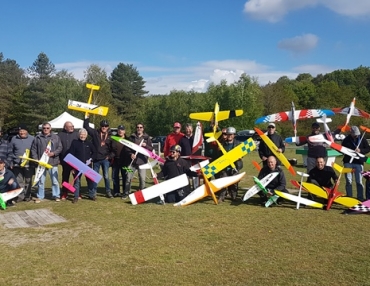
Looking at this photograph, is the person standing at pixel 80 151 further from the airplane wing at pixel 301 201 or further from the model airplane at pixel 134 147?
the airplane wing at pixel 301 201

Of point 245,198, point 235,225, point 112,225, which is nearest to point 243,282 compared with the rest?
point 235,225

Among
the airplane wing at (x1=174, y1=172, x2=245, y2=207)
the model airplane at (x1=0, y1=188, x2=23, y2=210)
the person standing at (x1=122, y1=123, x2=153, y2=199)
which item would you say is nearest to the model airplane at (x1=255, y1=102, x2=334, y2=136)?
the airplane wing at (x1=174, y1=172, x2=245, y2=207)

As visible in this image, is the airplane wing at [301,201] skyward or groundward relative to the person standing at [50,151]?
groundward

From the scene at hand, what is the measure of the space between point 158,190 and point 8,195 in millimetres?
3384

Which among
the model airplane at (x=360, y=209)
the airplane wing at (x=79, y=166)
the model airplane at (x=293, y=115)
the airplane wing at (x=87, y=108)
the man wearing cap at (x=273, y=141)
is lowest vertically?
the model airplane at (x=360, y=209)

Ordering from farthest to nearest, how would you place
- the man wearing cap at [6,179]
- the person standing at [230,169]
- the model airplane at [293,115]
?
the model airplane at [293,115]
the person standing at [230,169]
the man wearing cap at [6,179]

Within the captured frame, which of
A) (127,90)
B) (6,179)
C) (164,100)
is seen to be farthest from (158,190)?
(127,90)

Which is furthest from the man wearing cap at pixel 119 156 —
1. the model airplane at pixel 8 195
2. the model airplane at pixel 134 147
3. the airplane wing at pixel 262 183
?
the airplane wing at pixel 262 183

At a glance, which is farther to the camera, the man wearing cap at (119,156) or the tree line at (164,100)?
the tree line at (164,100)

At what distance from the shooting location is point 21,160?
8602mm

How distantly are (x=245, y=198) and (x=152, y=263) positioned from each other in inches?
152

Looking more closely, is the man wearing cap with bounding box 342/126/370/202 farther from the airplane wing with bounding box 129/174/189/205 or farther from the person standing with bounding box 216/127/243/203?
the airplane wing with bounding box 129/174/189/205

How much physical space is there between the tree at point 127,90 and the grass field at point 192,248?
49144 millimetres

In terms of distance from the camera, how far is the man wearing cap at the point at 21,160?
864cm
